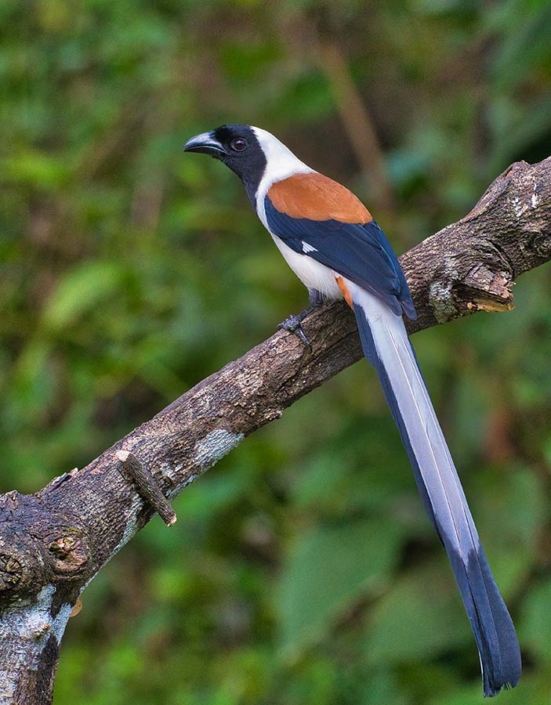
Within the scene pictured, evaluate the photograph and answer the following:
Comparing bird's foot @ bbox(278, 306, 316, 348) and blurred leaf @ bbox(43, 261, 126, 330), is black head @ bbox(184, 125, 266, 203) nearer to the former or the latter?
blurred leaf @ bbox(43, 261, 126, 330)

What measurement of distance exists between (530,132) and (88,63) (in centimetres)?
175

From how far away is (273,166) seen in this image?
2611 millimetres

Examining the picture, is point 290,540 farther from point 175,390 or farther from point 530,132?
point 530,132

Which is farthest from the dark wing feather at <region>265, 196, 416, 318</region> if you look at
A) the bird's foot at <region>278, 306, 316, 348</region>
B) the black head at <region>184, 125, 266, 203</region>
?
the black head at <region>184, 125, 266, 203</region>

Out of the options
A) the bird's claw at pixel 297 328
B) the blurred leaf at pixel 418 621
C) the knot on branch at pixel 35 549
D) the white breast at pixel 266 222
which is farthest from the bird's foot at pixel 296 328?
the blurred leaf at pixel 418 621

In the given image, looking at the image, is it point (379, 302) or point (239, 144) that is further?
point (239, 144)

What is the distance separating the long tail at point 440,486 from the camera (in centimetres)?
144

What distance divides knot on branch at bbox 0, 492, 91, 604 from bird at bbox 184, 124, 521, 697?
608 mm

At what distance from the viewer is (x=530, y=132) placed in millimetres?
3010

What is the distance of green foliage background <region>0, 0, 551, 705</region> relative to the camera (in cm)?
286

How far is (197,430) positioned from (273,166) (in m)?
1.23

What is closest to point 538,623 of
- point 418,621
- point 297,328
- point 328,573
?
point 418,621

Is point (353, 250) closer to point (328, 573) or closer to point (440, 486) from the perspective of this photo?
point (440, 486)

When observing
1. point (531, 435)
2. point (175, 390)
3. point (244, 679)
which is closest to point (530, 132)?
point (531, 435)
